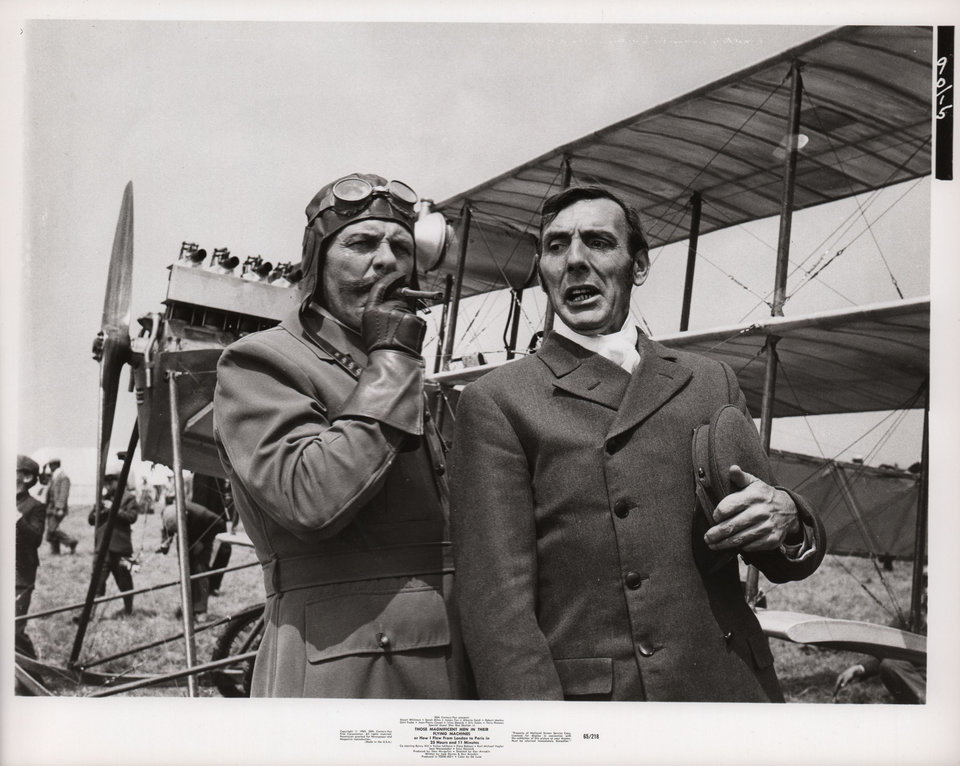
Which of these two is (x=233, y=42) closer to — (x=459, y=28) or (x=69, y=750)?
(x=459, y=28)

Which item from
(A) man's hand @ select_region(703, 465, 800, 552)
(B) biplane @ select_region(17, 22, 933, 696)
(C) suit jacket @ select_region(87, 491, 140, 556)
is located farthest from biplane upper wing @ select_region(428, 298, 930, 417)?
(A) man's hand @ select_region(703, 465, 800, 552)

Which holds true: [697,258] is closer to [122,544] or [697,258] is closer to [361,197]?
[361,197]

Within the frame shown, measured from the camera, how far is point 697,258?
688cm

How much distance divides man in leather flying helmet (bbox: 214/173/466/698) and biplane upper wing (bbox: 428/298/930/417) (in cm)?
370

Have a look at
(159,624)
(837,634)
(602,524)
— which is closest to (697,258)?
(837,634)

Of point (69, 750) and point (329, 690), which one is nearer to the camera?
point (329, 690)

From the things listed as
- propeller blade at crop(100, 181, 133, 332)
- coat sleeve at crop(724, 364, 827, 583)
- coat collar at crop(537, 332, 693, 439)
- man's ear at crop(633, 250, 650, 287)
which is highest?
propeller blade at crop(100, 181, 133, 332)

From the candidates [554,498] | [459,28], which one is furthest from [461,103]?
[554,498]

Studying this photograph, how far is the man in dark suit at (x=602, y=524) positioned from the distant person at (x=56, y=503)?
2.49 m

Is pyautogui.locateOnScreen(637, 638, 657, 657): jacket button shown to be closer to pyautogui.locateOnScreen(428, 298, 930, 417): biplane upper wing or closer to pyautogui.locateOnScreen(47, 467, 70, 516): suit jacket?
pyautogui.locateOnScreen(47, 467, 70, 516): suit jacket

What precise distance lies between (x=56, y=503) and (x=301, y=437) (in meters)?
3.07

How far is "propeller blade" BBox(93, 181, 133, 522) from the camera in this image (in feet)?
12.8

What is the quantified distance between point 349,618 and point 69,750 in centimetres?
134

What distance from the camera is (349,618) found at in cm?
218
